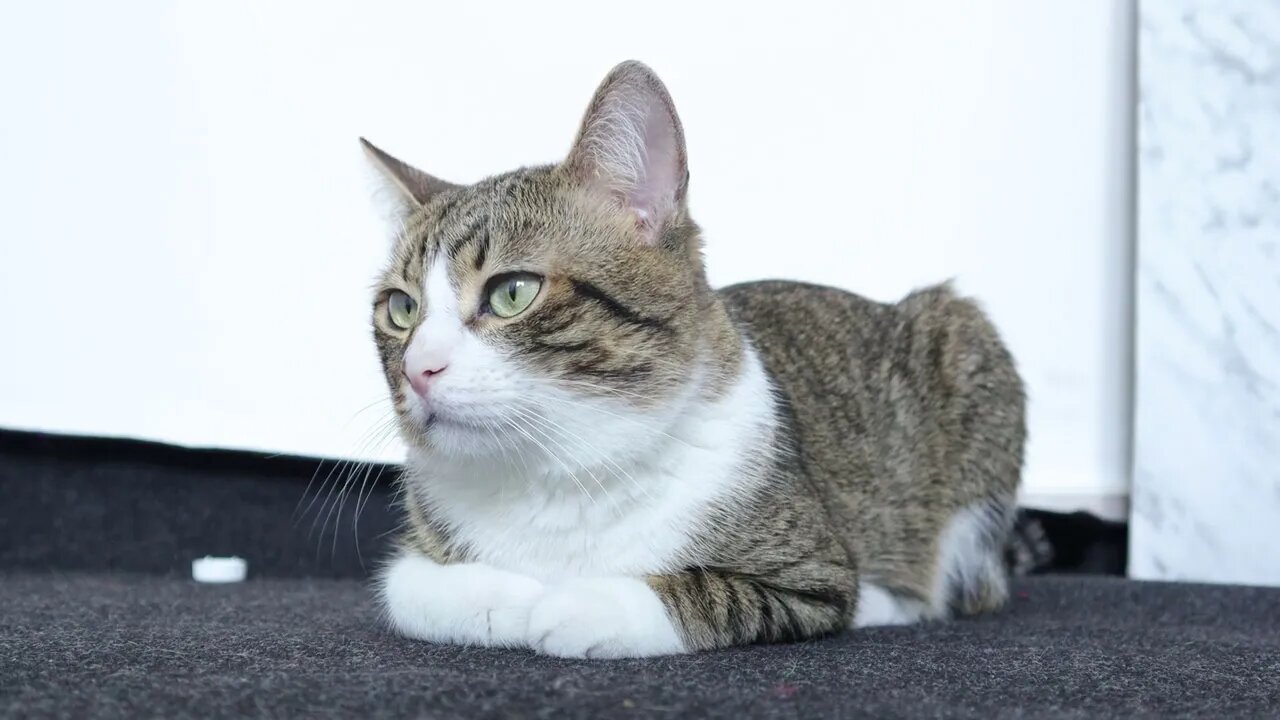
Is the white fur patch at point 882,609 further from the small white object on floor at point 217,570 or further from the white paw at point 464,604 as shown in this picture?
the small white object on floor at point 217,570

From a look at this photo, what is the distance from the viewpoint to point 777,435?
5.12 feet

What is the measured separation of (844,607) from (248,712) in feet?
2.87

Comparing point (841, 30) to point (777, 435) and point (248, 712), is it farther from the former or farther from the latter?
point (248, 712)

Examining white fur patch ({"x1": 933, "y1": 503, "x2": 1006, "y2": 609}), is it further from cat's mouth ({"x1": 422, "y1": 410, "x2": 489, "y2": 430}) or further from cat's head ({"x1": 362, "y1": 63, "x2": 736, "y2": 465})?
cat's mouth ({"x1": 422, "y1": 410, "x2": 489, "y2": 430})

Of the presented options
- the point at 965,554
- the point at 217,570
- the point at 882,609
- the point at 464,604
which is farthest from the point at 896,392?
the point at 217,570

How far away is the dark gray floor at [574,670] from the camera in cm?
93

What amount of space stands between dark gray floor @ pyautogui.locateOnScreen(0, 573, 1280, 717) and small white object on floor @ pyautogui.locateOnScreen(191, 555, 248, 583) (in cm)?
49

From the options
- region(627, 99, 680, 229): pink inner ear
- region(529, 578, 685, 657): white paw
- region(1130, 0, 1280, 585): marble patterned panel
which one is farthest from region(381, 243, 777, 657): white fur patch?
region(1130, 0, 1280, 585): marble patterned panel

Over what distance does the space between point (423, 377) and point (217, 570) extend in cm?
146

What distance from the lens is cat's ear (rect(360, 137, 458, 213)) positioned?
1664 millimetres

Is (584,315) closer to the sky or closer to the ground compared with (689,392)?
closer to the sky

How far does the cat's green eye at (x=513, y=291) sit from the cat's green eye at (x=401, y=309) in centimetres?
17

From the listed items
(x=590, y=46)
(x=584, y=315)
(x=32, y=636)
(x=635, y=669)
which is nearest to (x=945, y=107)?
(x=590, y=46)

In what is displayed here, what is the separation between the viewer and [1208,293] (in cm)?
268
